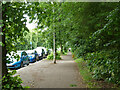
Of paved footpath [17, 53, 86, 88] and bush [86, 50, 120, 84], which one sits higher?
bush [86, 50, 120, 84]

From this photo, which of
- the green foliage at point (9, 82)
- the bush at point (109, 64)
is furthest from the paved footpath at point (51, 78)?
the green foliage at point (9, 82)

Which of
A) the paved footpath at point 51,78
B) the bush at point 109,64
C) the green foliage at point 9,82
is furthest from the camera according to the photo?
the paved footpath at point 51,78

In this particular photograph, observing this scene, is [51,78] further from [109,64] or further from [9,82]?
[9,82]

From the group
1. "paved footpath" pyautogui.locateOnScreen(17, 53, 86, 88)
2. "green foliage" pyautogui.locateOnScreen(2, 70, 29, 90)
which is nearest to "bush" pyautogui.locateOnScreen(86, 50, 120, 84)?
"paved footpath" pyautogui.locateOnScreen(17, 53, 86, 88)

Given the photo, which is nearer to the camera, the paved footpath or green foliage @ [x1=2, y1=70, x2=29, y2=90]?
green foliage @ [x1=2, y1=70, x2=29, y2=90]

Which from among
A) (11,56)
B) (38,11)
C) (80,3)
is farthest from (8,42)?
(80,3)

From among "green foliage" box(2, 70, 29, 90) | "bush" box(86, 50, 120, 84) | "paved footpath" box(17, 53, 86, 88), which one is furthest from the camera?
"paved footpath" box(17, 53, 86, 88)

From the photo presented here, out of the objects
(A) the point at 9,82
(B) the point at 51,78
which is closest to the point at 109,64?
(A) the point at 9,82

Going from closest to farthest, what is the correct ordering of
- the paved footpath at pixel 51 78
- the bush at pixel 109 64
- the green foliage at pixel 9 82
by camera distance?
the green foliage at pixel 9 82, the bush at pixel 109 64, the paved footpath at pixel 51 78

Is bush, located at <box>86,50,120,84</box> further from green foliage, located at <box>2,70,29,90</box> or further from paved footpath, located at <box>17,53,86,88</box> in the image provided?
green foliage, located at <box>2,70,29,90</box>

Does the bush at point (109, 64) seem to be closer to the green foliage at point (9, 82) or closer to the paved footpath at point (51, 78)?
the paved footpath at point (51, 78)

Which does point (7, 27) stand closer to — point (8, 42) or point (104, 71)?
point (8, 42)

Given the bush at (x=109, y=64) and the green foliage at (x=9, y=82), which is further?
the bush at (x=109, y=64)

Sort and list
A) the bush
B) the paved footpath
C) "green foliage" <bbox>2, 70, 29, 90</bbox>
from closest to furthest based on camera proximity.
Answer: "green foliage" <bbox>2, 70, 29, 90</bbox>
the bush
the paved footpath
